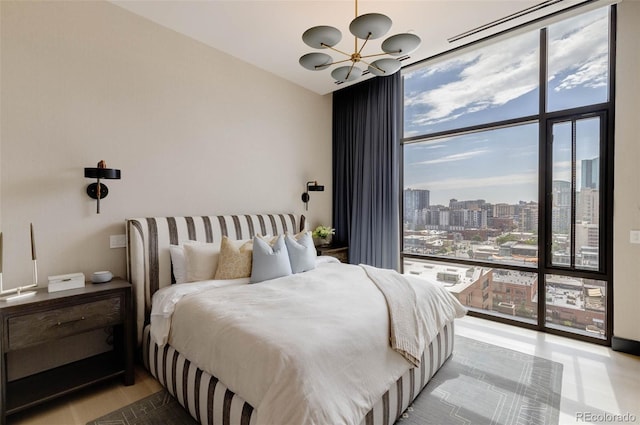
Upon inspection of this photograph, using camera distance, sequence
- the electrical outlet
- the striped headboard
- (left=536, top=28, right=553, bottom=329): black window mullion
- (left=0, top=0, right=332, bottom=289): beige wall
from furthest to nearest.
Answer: (left=536, top=28, right=553, bottom=329): black window mullion < the electrical outlet < the striped headboard < (left=0, top=0, right=332, bottom=289): beige wall

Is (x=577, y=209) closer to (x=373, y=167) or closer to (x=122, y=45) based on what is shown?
(x=373, y=167)

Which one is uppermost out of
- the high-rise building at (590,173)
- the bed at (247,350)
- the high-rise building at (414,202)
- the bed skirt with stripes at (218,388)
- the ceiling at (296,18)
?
the ceiling at (296,18)

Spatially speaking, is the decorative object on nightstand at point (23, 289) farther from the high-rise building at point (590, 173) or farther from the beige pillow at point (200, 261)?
the high-rise building at point (590, 173)

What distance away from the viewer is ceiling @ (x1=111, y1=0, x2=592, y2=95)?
8.61ft

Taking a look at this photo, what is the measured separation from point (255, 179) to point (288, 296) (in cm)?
203

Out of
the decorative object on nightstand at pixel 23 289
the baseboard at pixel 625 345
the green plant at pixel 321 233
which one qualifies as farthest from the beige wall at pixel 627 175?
the decorative object on nightstand at pixel 23 289

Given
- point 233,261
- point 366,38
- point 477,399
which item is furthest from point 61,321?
point 477,399

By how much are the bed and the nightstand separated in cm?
90

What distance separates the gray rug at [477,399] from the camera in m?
1.89

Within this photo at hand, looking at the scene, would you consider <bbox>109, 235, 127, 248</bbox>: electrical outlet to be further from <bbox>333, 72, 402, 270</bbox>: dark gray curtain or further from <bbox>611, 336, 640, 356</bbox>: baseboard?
<bbox>611, 336, 640, 356</bbox>: baseboard

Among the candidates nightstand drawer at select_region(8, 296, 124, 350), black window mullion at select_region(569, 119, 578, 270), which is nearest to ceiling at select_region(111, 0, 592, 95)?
black window mullion at select_region(569, 119, 578, 270)

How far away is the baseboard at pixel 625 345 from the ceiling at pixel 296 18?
310 centimetres

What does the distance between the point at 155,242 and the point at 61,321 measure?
0.85 metres

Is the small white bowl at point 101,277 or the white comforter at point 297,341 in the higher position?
the small white bowl at point 101,277
